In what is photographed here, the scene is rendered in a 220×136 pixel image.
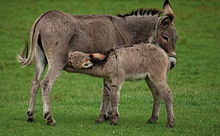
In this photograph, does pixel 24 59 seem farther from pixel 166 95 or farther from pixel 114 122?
pixel 166 95

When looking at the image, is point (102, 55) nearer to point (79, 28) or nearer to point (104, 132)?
point (79, 28)

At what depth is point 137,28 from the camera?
1301 cm

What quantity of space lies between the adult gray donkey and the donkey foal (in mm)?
448

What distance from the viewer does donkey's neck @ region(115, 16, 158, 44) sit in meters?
12.9

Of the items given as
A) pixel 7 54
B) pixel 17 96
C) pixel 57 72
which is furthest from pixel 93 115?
pixel 7 54

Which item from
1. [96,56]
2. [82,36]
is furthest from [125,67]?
[82,36]

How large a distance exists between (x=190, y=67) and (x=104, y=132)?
13579mm

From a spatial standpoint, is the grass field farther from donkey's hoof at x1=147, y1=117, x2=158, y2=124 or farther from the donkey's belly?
the donkey's belly

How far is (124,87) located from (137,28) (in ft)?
23.1

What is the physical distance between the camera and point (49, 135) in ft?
34.3

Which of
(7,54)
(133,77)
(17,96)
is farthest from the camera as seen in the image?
(7,54)

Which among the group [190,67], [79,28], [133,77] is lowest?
[190,67]

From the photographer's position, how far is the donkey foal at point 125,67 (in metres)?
11.5

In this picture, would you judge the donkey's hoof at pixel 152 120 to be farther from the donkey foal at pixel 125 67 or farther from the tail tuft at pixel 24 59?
the tail tuft at pixel 24 59
